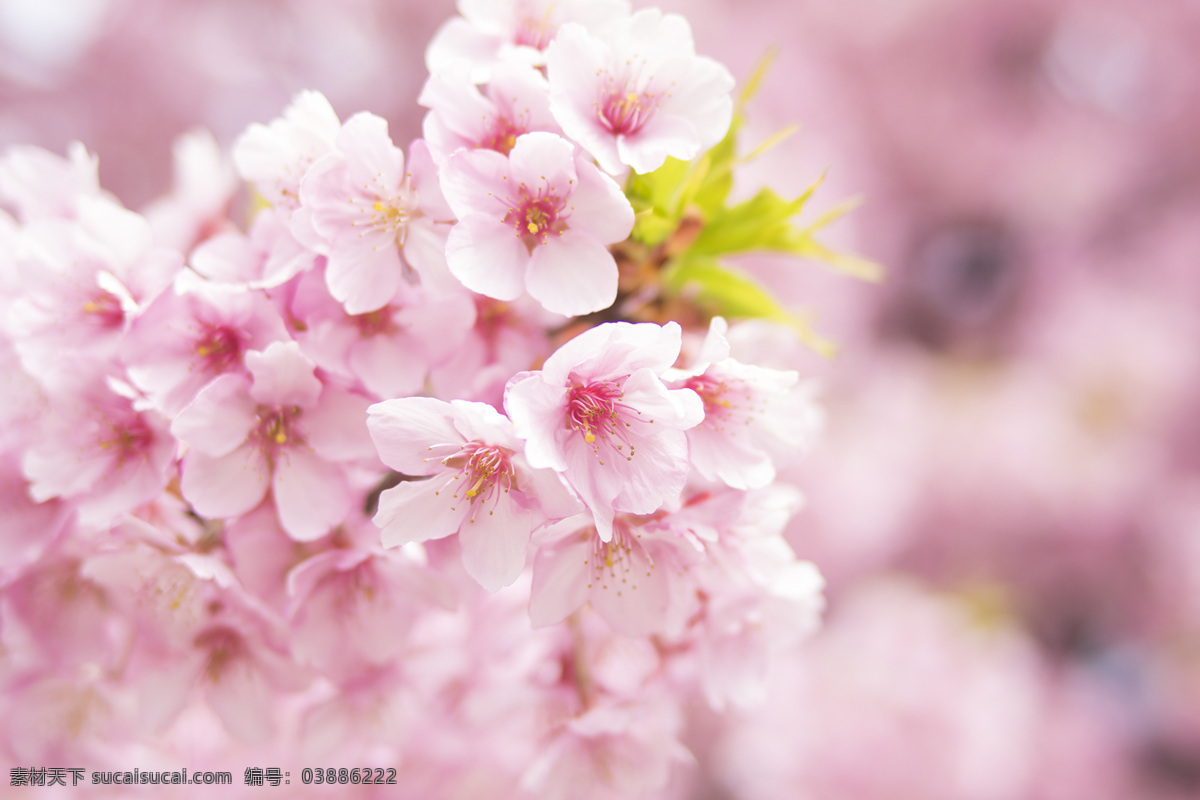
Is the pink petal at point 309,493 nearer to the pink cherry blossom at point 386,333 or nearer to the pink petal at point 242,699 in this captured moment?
the pink cherry blossom at point 386,333

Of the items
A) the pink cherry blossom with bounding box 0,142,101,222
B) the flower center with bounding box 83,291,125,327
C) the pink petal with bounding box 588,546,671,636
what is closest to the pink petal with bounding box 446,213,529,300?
the pink petal with bounding box 588,546,671,636

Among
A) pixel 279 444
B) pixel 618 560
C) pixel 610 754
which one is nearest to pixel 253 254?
pixel 279 444

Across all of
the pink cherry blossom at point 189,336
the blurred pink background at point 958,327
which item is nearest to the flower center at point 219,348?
the pink cherry blossom at point 189,336

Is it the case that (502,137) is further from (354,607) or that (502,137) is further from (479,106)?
(354,607)

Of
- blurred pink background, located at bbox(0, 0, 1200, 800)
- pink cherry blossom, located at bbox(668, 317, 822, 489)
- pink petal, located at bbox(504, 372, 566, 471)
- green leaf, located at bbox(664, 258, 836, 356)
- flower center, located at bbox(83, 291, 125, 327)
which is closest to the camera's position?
pink petal, located at bbox(504, 372, 566, 471)

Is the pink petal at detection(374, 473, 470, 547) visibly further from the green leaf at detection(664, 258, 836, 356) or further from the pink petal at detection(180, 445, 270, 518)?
the green leaf at detection(664, 258, 836, 356)

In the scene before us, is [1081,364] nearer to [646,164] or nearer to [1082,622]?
[1082,622]
